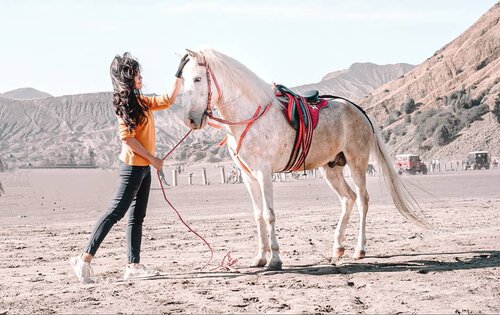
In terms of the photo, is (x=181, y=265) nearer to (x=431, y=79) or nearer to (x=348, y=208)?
(x=348, y=208)

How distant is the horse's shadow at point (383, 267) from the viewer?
27.4 ft

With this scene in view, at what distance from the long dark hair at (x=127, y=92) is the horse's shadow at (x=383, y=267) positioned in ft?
5.88

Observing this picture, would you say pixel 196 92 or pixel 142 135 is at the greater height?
pixel 196 92

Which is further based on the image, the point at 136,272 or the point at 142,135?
the point at 136,272

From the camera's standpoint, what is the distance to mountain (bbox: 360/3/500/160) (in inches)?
2817

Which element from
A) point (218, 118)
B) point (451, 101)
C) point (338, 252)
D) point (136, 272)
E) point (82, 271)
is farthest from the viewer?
point (451, 101)

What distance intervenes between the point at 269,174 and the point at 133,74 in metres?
1.93

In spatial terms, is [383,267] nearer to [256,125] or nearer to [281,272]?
[281,272]

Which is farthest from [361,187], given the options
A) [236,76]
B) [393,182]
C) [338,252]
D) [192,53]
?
[192,53]

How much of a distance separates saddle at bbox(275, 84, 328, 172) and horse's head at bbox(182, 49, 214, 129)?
3.48 feet

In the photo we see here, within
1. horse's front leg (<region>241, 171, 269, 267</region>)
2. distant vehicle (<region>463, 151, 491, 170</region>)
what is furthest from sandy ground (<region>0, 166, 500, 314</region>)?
distant vehicle (<region>463, 151, 491, 170</region>)

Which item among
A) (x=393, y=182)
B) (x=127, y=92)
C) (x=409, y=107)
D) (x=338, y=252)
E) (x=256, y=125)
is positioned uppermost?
(x=409, y=107)

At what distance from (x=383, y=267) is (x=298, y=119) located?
203 centimetres

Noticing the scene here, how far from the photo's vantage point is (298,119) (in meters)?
8.96
